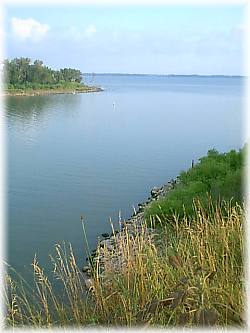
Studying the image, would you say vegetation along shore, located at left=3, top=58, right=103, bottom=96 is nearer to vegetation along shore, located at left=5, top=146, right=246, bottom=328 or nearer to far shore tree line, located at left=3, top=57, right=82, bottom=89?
far shore tree line, located at left=3, top=57, right=82, bottom=89

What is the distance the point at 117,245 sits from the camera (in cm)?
439

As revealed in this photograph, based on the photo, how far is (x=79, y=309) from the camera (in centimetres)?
287

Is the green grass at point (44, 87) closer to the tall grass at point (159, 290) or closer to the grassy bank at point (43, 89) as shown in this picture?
the grassy bank at point (43, 89)

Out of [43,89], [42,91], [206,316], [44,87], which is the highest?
[44,87]

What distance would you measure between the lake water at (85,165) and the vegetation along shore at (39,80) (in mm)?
10831

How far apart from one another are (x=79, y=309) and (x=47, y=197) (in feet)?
29.2

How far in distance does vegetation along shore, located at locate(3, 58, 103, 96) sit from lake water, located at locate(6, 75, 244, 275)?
35.5ft

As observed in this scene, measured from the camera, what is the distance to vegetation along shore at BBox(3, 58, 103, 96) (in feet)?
130

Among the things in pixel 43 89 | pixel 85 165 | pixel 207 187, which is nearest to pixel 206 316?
pixel 207 187

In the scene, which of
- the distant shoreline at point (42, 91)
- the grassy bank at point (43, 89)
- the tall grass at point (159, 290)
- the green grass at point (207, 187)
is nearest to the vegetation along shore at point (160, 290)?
the tall grass at point (159, 290)

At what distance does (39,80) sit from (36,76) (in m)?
2.22

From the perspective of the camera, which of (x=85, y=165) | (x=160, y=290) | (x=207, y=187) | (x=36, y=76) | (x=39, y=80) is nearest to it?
(x=160, y=290)

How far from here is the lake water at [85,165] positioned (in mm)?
9688

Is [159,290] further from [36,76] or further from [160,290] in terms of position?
[36,76]
